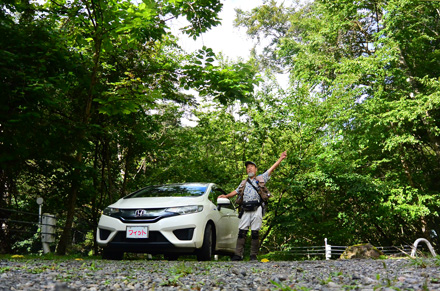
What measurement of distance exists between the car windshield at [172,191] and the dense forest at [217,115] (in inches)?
71.8

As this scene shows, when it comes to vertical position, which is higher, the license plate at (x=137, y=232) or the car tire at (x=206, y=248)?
the license plate at (x=137, y=232)

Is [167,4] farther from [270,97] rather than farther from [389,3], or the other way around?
[389,3]

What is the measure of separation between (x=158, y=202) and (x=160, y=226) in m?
0.56

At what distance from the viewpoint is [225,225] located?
8.16 metres

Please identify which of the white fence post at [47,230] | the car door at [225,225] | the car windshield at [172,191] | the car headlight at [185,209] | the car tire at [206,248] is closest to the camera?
the car headlight at [185,209]

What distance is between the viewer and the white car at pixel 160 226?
21.5 feet

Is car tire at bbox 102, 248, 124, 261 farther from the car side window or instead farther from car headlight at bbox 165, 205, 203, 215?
the car side window

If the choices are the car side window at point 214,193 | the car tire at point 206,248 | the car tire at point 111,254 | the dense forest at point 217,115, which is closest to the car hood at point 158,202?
the car tire at point 206,248

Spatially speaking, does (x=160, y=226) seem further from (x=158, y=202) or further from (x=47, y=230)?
(x=47, y=230)

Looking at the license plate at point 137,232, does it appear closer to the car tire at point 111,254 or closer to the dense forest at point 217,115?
the car tire at point 111,254

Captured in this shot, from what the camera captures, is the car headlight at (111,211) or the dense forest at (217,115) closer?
the car headlight at (111,211)

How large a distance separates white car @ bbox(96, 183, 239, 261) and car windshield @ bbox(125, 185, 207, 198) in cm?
14

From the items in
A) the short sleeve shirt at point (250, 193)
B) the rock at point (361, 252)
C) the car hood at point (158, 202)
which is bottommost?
the rock at point (361, 252)

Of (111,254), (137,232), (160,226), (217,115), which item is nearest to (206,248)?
(160,226)
